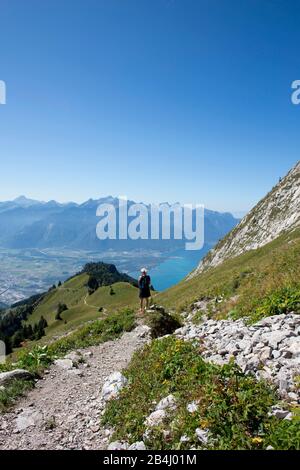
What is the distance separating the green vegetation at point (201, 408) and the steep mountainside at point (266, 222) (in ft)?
183

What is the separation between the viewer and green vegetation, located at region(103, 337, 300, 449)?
656 centimetres

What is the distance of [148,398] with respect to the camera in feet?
31.5

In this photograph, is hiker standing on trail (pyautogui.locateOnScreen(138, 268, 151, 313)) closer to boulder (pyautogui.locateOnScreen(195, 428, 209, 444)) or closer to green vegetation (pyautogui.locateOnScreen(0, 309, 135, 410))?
green vegetation (pyautogui.locateOnScreen(0, 309, 135, 410))

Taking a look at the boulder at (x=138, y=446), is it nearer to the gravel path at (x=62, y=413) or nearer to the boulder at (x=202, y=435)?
the gravel path at (x=62, y=413)

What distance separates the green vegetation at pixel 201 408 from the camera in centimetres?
656

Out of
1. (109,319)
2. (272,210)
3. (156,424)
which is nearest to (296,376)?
(156,424)

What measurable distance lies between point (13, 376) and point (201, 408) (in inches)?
330

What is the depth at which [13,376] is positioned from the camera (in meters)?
12.7

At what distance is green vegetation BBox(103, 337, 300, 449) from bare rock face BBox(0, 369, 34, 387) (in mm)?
4548

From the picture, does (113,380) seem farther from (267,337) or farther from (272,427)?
(272,427)

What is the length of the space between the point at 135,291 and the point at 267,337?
429 ft

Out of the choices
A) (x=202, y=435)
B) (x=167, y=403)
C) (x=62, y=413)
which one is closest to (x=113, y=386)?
(x=62, y=413)

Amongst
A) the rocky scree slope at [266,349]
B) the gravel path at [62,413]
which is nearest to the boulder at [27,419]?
the gravel path at [62,413]

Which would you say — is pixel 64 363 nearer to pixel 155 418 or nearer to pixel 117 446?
pixel 117 446
